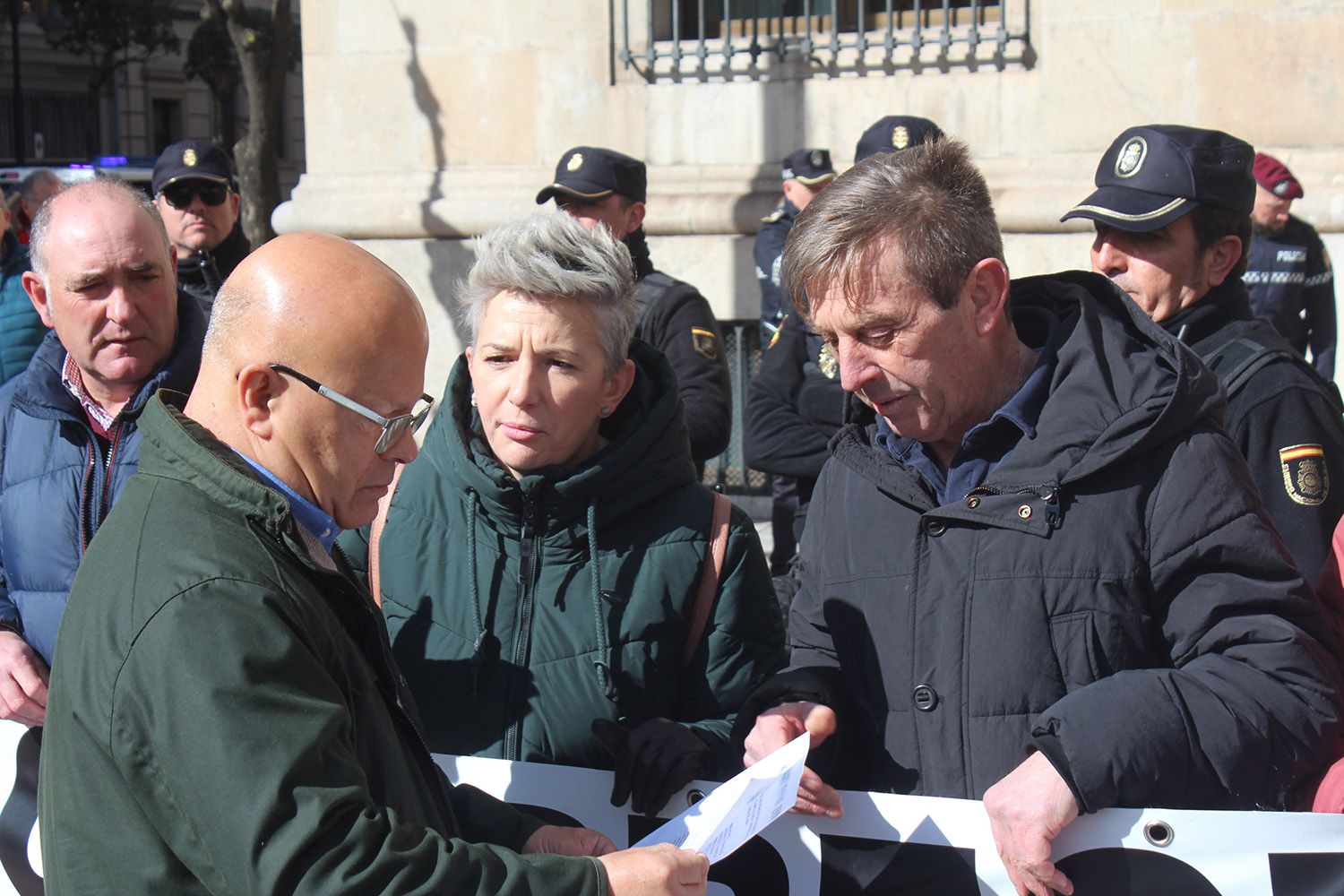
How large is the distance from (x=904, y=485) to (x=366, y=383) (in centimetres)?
98

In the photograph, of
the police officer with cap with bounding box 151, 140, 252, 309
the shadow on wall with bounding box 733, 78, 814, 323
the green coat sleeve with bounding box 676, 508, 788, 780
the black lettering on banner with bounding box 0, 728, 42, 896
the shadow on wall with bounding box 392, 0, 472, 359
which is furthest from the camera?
the shadow on wall with bounding box 392, 0, 472, 359

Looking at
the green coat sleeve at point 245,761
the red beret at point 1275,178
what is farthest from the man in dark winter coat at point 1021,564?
the red beret at point 1275,178

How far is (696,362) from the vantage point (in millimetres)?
4551

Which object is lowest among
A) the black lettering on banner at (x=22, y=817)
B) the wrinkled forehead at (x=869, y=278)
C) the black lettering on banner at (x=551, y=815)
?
the black lettering on banner at (x=22, y=817)

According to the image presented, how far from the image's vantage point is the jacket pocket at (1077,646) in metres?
2.14

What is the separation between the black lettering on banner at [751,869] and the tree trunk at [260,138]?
1404 centimetres

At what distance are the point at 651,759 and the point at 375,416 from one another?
0.95 m

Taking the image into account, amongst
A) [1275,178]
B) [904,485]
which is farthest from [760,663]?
[1275,178]

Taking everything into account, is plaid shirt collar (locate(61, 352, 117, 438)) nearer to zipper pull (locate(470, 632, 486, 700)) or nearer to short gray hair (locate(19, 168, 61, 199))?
zipper pull (locate(470, 632, 486, 700))

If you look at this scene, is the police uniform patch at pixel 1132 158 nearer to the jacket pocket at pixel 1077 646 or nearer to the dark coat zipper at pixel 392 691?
the jacket pocket at pixel 1077 646

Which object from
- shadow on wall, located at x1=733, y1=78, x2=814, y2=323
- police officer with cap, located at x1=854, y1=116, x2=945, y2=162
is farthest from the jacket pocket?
shadow on wall, located at x1=733, y1=78, x2=814, y2=323

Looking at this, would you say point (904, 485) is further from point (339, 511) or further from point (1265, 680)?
point (339, 511)

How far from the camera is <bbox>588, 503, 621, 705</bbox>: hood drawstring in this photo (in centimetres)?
260

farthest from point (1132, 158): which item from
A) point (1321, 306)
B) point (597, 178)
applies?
point (1321, 306)
